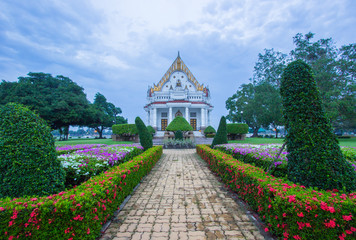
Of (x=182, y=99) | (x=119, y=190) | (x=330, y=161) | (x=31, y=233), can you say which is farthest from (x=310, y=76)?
(x=182, y=99)

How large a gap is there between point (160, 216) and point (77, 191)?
1580 millimetres

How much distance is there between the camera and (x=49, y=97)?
86.2 feet

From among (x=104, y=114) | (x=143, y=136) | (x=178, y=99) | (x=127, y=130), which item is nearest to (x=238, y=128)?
(x=178, y=99)

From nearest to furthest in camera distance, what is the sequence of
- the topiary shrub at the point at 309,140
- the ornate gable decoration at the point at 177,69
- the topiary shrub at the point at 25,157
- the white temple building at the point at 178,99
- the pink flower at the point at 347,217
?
1. the pink flower at the point at 347,217
2. the topiary shrub at the point at 25,157
3. the topiary shrub at the point at 309,140
4. the white temple building at the point at 178,99
5. the ornate gable decoration at the point at 177,69

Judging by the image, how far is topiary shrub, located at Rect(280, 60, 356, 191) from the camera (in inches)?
123

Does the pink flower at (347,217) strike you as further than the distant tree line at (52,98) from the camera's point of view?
No

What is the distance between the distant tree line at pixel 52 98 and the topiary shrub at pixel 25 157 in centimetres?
2192

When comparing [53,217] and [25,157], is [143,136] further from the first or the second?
[53,217]

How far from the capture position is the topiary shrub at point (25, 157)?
2756 mm

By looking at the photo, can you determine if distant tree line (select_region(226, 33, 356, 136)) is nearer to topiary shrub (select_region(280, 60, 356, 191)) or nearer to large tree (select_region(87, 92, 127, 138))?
topiary shrub (select_region(280, 60, 356, 191))

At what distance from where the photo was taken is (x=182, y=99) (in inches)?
1250

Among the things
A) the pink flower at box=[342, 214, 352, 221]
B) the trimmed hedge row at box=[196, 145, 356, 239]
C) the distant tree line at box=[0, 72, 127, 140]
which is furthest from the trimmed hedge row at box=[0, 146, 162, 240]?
the distant tree line at box=[0, 72, 127, 140]

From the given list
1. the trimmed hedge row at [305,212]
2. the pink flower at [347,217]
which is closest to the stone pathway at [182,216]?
the trimmed hedge row at [305,212]

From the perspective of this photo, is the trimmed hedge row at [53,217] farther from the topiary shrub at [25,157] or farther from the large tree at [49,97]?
the large tree at [49,97]
